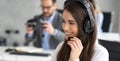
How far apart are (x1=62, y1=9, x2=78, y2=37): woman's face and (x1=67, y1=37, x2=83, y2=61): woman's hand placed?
0.03 meters

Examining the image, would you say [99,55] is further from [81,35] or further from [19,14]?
[19,14]

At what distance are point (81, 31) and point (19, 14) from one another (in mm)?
3458

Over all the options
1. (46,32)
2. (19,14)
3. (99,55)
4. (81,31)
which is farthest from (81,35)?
(19,14)

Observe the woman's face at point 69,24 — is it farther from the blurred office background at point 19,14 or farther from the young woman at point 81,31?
the blurred office background at point 19,14

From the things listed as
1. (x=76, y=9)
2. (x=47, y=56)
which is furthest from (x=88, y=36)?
(x=47, y=56)

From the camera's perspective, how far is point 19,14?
470cm

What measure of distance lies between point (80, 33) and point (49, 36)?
1.46 m

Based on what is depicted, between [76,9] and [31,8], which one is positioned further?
[31,8]

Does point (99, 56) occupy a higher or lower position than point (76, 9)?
lower

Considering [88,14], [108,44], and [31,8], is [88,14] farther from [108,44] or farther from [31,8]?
[31,8]

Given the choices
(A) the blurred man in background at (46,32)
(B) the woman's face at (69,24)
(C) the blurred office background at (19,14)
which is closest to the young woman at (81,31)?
(B) the woman's face at (69,24)

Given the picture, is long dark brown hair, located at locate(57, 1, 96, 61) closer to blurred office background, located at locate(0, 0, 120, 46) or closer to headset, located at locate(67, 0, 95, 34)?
headset, located at locate(67, 0, 95, 34)

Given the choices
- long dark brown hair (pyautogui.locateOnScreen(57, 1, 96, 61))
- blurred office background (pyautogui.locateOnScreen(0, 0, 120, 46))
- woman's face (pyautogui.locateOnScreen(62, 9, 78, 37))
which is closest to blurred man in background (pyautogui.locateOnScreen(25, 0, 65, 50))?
long dark brown hair (pyautogui.locateOnScreen(57, 1, 96, 61))

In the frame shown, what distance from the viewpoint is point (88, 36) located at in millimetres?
1375
